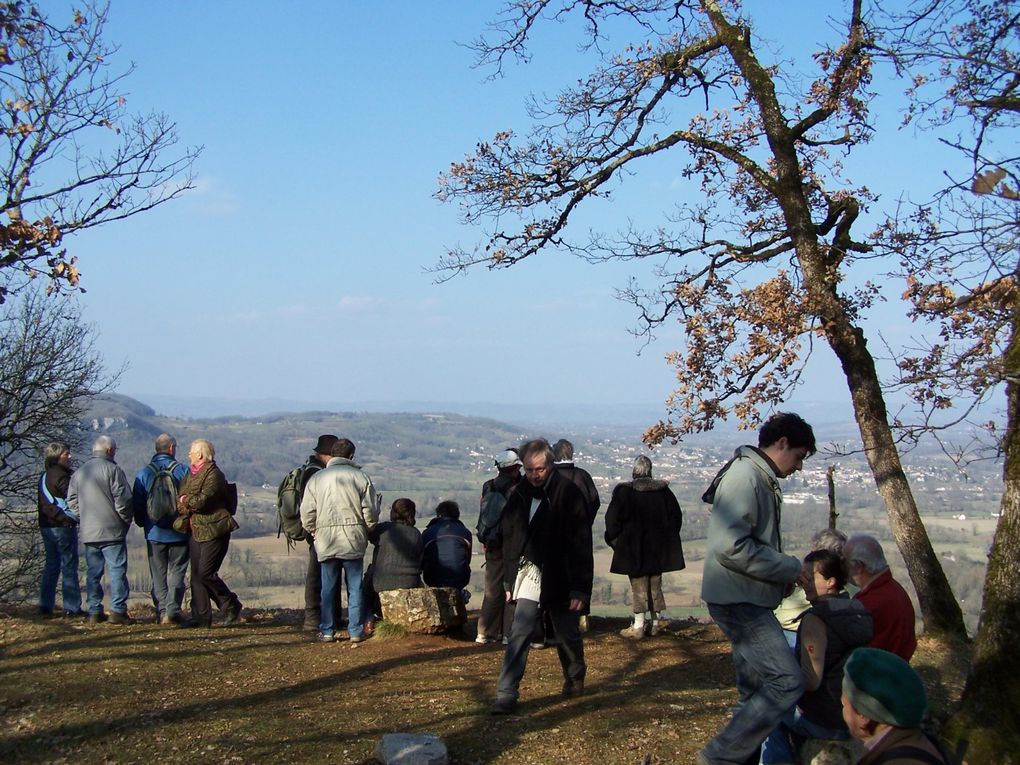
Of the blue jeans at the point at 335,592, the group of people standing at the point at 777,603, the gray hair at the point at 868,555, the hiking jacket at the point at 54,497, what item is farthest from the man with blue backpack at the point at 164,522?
the gray hair at the point at 868,555

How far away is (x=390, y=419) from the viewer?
319ft

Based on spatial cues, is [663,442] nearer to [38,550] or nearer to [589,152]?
[589,152]

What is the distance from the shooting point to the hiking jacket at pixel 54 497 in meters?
10.1

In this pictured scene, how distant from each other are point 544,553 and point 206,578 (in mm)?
4771

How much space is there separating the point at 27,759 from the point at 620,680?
14.5ft

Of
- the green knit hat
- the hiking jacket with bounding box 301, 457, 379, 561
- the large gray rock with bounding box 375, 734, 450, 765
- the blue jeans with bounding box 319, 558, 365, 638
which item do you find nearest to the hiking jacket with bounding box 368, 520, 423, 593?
the blue jeans with bounding box 319, 558, 365, 638

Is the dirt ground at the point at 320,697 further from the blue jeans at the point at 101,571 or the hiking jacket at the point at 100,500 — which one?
the hiking jacket at the point at 100,500

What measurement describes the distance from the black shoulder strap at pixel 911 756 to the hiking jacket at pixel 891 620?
1.93 meters

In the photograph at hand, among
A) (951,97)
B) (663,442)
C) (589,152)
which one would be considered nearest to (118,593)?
(663,442)

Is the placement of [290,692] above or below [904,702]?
below

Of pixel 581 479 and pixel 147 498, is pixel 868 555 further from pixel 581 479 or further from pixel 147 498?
pixel 147 498

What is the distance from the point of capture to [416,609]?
9.37m

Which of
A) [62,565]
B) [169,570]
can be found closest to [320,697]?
[169,570]

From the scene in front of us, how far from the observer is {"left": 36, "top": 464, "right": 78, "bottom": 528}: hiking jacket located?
10.1 m
